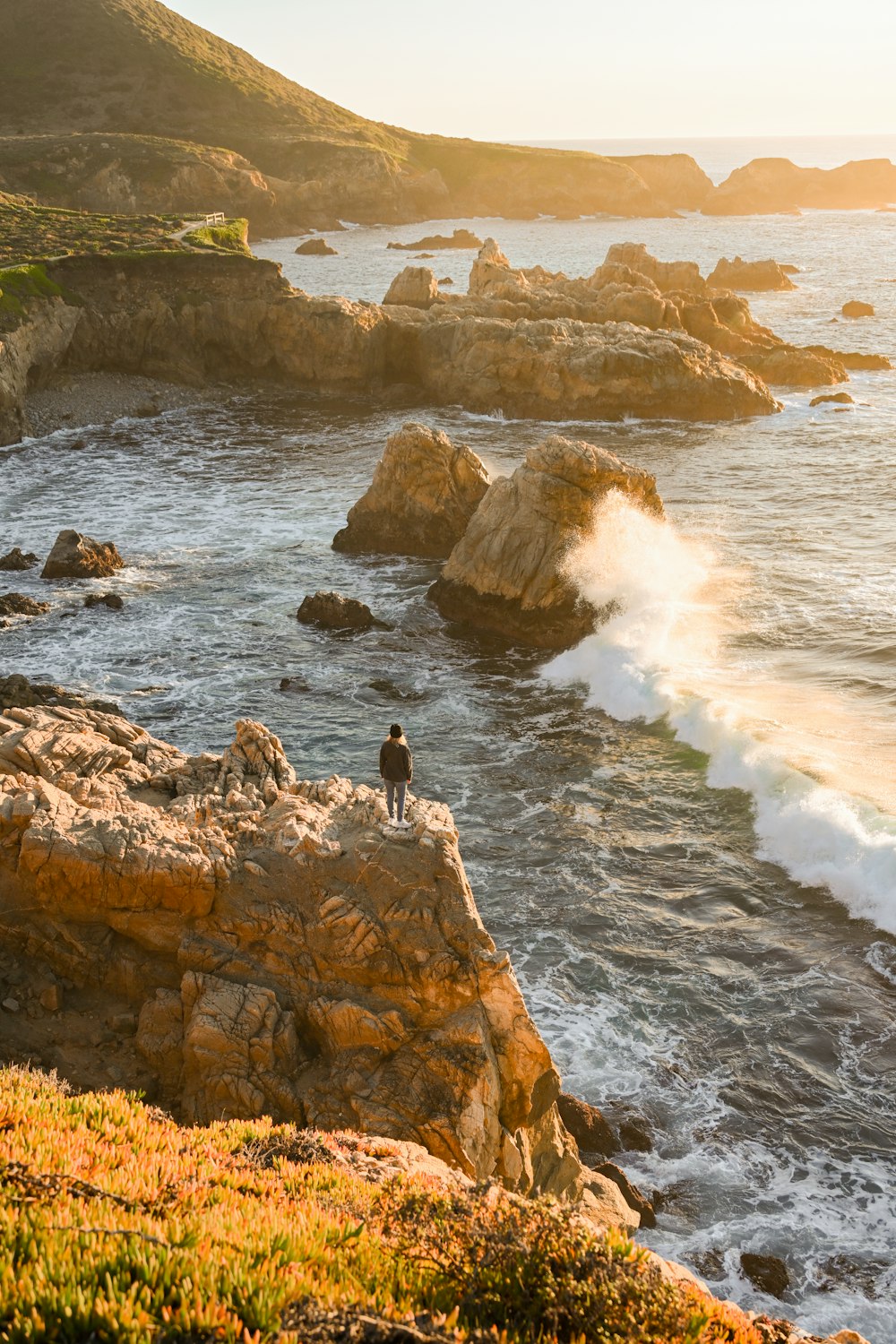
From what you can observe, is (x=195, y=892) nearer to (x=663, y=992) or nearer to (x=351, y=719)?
(x=663, y=992)

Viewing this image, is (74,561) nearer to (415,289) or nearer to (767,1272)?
(767,1272)

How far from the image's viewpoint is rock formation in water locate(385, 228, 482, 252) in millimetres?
132500

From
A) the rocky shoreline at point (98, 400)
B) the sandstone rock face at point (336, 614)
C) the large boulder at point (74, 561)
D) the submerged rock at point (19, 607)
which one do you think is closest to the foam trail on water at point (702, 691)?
the sandstone rock face at point (336, 614)

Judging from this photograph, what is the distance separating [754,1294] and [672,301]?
226 ft

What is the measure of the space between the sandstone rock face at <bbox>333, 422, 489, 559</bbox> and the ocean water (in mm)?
1495

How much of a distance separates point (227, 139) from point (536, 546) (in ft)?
506

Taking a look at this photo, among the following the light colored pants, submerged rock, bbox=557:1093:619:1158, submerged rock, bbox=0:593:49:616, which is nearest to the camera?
the light colored pants

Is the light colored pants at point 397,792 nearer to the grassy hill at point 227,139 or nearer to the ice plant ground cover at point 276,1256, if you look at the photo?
the ice plant ground cover at point 276,1256

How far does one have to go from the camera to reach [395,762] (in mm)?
14820

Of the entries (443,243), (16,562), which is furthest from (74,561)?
(443,243)

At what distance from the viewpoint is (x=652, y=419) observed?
6131 cm

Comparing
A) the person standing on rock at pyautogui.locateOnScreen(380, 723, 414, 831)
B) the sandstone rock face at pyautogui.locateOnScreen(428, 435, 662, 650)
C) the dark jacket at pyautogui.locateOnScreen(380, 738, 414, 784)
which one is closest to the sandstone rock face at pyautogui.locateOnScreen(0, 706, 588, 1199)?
the person standing on rock at pyautogui.locateOnScreen(380, 723, 414, 831)

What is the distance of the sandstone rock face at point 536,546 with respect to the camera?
33.4 m

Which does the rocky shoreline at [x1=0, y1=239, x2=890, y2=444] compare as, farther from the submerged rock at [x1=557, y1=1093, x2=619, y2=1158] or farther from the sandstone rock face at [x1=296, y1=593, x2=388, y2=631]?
the submerged rock at [x1=557, y1=1093, x2=619, y2=1158]
